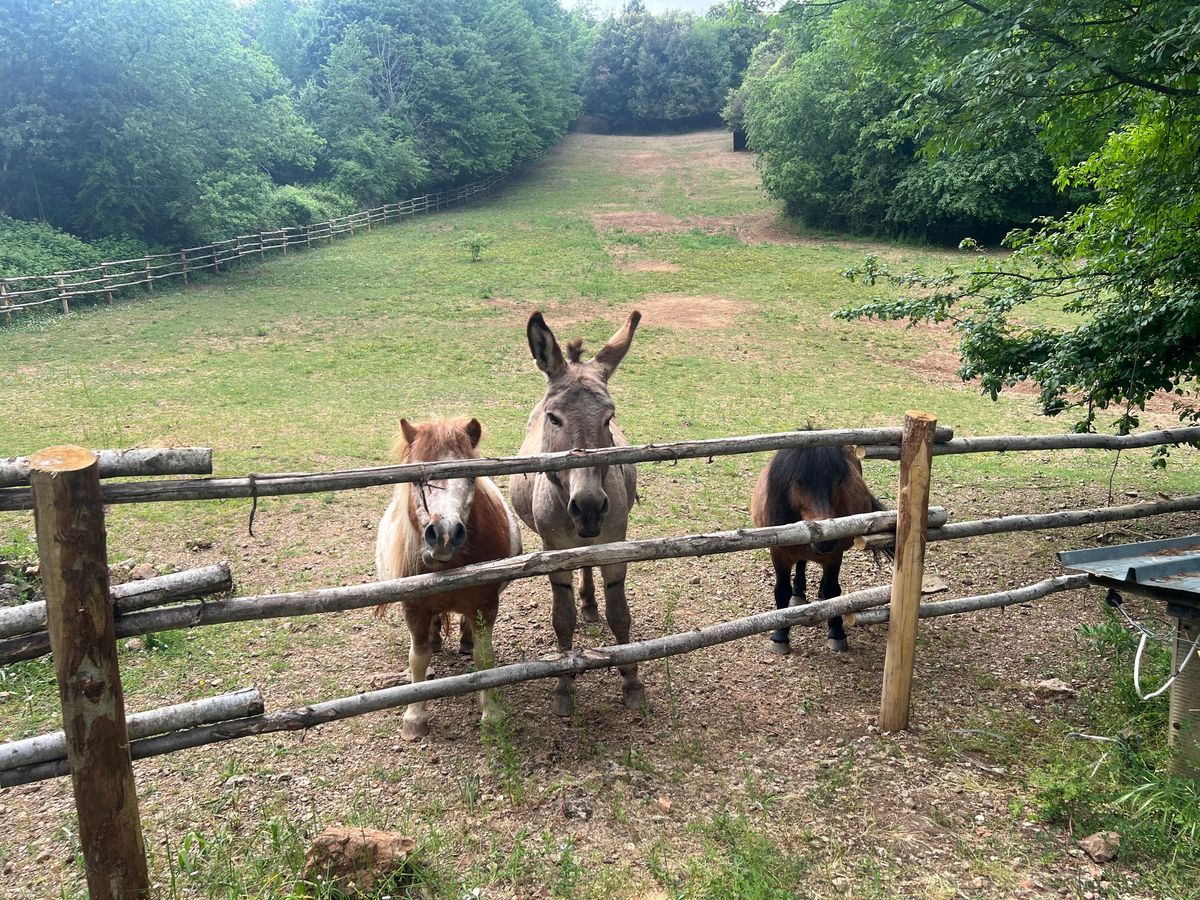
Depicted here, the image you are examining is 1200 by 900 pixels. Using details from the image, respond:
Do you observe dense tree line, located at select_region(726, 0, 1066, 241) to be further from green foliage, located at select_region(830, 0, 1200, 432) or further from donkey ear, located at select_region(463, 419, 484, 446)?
donkey ear, located at select_region(463, 419, 484, 446)

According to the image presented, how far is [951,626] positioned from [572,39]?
65.3m

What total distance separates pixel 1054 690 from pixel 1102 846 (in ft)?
4.61

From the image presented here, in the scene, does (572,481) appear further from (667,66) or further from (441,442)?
(667,66)

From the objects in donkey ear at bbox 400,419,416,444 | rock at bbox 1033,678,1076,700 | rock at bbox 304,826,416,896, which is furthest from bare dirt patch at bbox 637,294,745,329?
rock at bbox 304,826,416,896

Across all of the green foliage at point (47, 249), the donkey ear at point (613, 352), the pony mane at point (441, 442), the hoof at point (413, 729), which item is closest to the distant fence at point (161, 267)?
the green foliage at point (47, 249)

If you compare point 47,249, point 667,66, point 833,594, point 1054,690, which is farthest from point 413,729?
point 667,66

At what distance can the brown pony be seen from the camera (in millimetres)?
3680

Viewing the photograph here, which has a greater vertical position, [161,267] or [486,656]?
[161,267]

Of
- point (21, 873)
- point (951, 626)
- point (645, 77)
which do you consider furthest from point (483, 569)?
point (645, 77)

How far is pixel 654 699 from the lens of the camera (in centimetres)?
445

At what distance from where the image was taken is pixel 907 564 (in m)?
3.81

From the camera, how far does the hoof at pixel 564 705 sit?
166 inches

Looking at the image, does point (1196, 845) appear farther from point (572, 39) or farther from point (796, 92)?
point (572, 39)

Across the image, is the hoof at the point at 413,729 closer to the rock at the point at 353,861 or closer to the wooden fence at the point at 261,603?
the wooden fence at the point at 261,603
